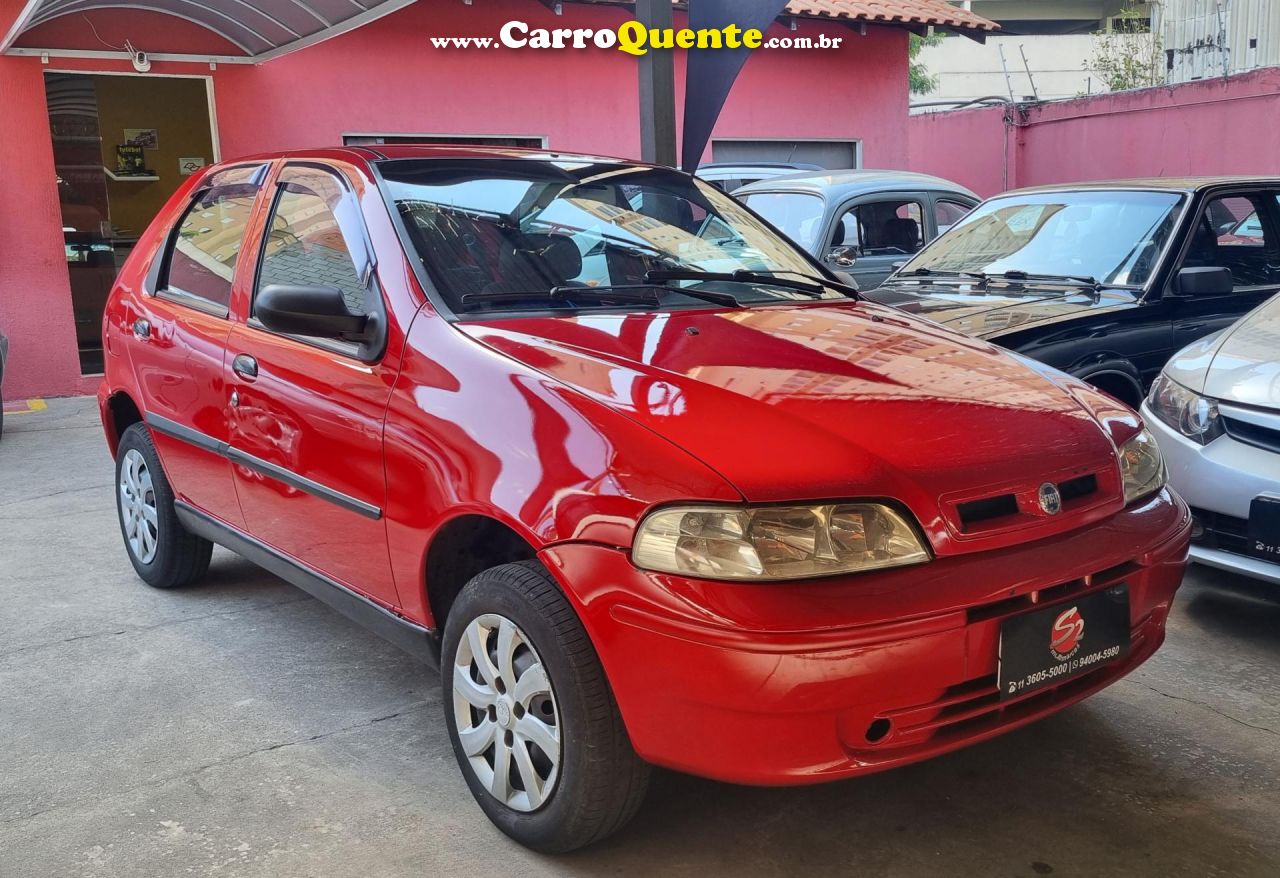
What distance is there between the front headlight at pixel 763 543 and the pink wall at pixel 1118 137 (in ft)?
36.5

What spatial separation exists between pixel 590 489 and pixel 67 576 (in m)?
3.40

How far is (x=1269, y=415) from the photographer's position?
3.78 meters

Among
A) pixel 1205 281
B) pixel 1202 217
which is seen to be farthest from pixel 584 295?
pixel 1202 217

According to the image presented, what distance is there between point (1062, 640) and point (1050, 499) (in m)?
0.30

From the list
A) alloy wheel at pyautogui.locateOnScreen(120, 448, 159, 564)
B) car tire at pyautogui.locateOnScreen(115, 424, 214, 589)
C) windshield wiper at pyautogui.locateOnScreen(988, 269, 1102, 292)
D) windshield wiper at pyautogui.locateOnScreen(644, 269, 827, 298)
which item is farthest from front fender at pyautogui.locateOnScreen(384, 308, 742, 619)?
windshield wiper at pyautogui.locateOnScreen(988, 269, 1102, 292)

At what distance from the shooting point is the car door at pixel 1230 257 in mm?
5355

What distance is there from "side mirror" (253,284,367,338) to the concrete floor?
1.15 metres

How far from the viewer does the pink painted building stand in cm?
945

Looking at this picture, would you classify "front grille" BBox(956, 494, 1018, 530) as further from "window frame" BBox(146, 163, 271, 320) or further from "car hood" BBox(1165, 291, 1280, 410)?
"window frame" BBox(146, 163, 271, 320)


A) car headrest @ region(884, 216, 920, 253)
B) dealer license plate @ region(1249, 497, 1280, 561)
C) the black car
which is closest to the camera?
dealer license plate @ region(1249, 497, 1280, 561)

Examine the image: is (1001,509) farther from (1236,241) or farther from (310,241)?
(1236,241)

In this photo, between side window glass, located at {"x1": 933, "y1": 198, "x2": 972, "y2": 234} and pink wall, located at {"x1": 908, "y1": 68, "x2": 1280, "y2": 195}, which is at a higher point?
pink wall, located at {"x1": 908, "y1": 68, "x2": 1280, "y2": 195}

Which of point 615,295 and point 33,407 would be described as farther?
point 33,407

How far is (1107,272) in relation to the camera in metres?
5.50
